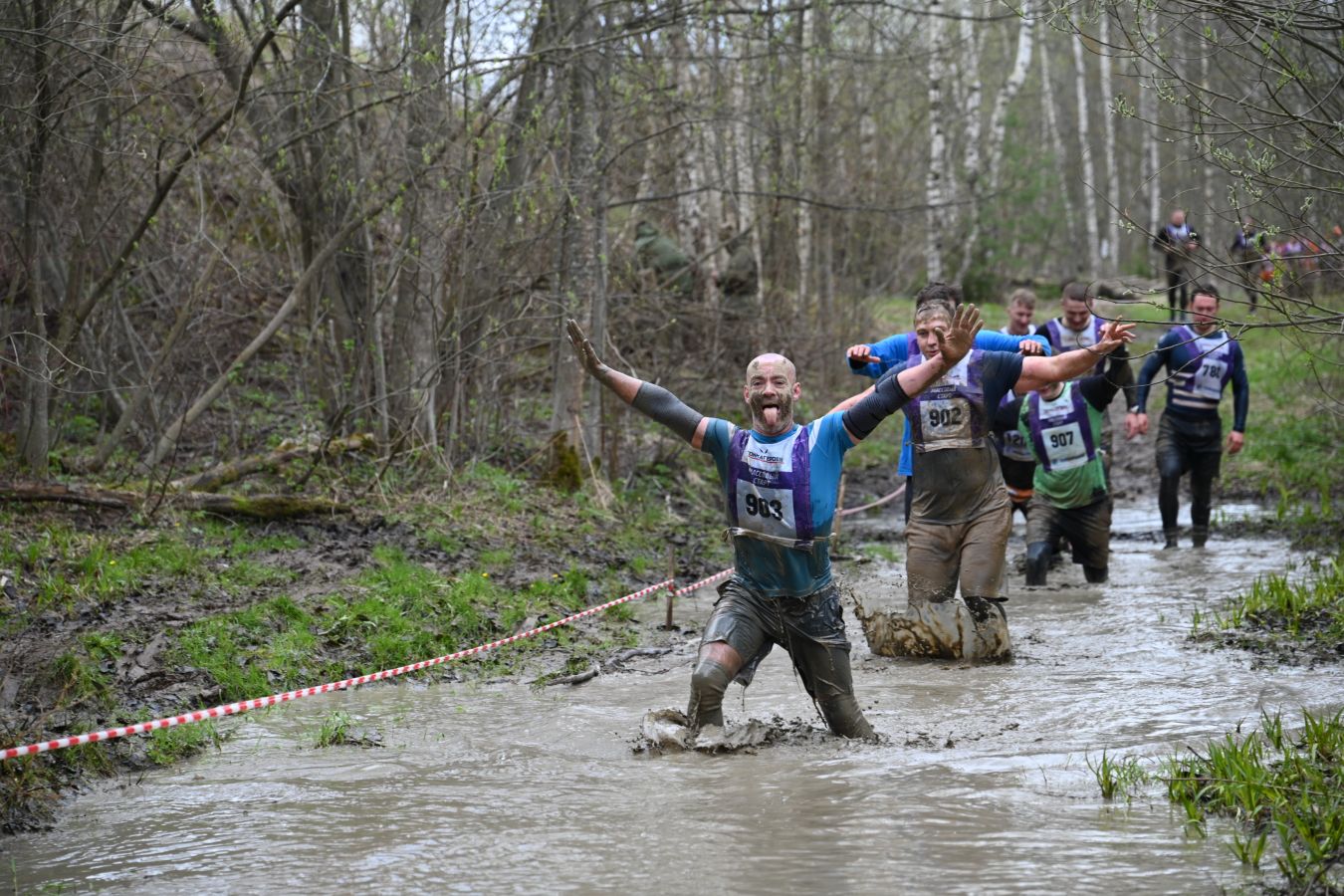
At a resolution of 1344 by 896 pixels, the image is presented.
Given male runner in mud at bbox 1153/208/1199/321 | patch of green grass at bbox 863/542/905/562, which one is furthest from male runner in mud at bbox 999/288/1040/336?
patch of green grass at bbox 863/542/905/562

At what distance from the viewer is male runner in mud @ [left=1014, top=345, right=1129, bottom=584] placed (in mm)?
10531

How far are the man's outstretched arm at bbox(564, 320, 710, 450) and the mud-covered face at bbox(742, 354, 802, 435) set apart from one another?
0.26 m

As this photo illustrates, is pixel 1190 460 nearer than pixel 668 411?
No

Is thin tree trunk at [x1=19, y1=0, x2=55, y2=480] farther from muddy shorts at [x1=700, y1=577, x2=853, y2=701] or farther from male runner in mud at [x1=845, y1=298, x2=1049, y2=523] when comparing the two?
muddy shorts at [x1=700, y1=577, x2=853, y2=701]

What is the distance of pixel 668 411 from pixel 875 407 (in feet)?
3.05

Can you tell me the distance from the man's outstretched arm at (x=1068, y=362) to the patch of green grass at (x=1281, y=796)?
182cm

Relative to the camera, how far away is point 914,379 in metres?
5.96

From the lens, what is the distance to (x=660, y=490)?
15.0 m

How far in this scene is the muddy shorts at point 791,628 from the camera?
20.5 ft

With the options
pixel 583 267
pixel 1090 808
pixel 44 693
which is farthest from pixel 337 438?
pixel 1090 808

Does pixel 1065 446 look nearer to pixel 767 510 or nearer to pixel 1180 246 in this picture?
pixel 1180 246

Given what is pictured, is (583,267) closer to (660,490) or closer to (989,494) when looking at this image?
(660,490)

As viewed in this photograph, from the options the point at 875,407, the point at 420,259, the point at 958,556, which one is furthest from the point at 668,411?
the point at 420,259

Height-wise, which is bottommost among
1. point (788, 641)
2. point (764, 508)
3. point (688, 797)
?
point (688, 797)
